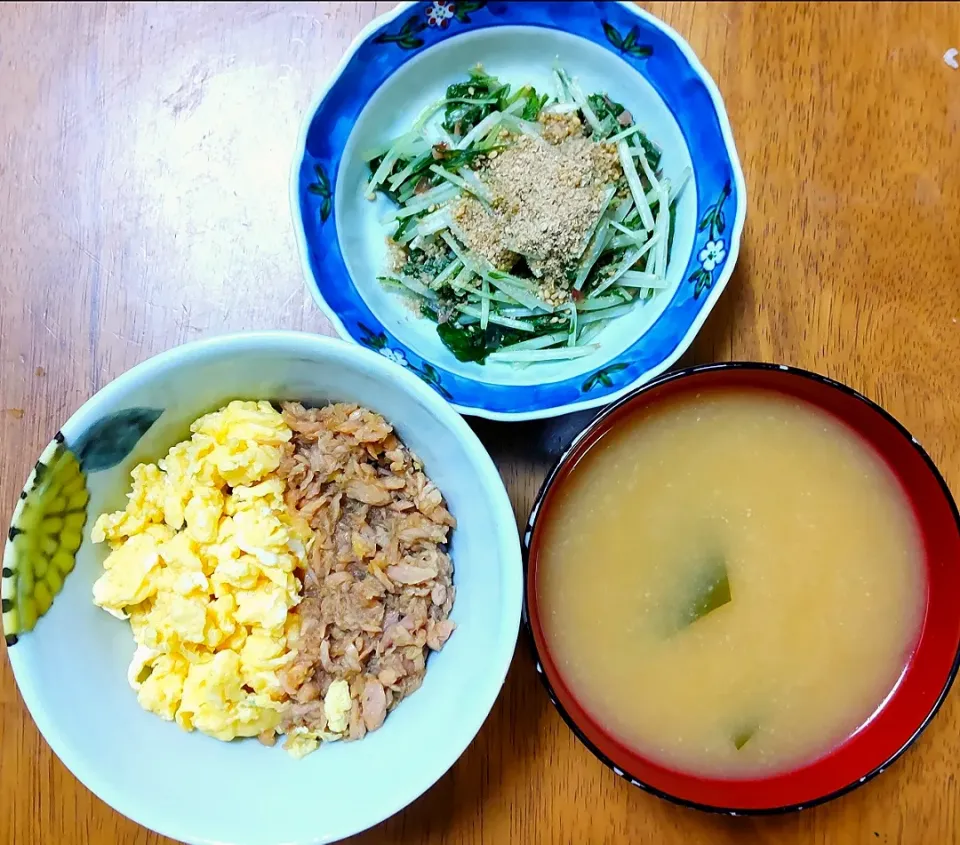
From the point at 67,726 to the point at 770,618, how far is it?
2.90ft

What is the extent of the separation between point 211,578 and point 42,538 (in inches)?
7.7

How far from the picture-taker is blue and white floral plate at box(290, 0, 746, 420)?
114 centimetres

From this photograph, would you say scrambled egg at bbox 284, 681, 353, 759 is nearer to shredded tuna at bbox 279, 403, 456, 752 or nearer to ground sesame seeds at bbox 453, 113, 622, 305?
shredded tuna at bbox 279, 403, 456, 752

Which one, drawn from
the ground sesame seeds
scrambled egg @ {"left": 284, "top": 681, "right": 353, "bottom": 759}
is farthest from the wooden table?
scrambled egg @ {"left": 284, "top": 681, "right": 353, "bottom": 759}

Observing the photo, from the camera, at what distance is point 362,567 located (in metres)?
1.07

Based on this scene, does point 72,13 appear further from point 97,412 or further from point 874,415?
point 874,415

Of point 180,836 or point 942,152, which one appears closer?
point 180,836

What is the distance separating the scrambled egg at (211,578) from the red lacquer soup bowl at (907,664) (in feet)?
1.05

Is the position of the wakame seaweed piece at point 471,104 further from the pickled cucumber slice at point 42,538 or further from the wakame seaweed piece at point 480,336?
the pickled cucumber slice at point 42,538

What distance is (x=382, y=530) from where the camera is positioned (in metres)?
1.09

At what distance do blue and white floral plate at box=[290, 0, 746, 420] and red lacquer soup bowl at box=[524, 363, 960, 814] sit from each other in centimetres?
9

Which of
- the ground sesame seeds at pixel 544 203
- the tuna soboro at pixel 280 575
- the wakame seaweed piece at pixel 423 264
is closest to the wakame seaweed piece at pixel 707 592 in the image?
the tuna soboro at pixel 280 575

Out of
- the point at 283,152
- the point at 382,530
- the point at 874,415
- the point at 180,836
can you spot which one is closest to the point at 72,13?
the point at 283,152

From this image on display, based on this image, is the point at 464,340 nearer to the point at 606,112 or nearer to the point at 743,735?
the point at 606,112
